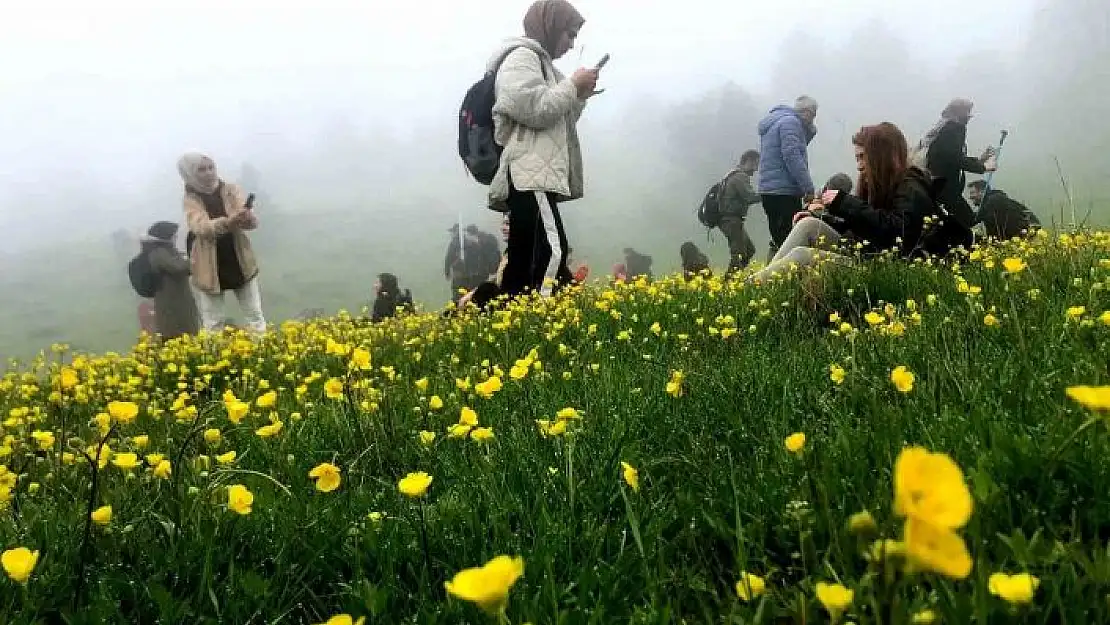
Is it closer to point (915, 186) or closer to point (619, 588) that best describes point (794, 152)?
point (915, 186)

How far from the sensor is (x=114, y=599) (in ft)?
4.71

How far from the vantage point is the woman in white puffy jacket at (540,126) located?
6176 mm

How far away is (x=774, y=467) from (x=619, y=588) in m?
0.50

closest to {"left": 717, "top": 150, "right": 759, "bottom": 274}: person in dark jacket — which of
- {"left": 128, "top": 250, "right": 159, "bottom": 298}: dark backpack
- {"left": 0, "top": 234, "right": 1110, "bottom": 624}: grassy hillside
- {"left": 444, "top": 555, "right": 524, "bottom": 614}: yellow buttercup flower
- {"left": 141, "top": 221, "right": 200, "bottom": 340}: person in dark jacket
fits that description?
{"left": 141, "top": 221, "right": 200, "bottom": 340}: person in dark jacket

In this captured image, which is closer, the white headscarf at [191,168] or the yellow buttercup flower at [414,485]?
the yellow buttercup flower at [414,485]

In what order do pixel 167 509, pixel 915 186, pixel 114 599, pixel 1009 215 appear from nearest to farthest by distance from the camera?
pixel 114 599
pixel 167 509
pixel 915 186
pixel 1009 215

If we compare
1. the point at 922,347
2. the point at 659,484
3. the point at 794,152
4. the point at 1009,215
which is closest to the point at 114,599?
the point at 659,484

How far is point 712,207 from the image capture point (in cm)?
1117

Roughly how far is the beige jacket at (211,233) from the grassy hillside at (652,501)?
16.1ft

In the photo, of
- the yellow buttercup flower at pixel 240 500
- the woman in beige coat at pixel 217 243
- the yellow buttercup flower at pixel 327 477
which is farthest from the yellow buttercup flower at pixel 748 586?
the woman in beige coat at pixel 217 243

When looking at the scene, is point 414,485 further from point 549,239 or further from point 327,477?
point 549,239

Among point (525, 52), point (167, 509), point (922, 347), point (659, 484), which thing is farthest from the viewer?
point (525, 52)

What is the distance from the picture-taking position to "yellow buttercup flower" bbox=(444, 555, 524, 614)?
0.71 m

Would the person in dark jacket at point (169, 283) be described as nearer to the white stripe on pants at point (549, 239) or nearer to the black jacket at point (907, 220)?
the white stripe on pants at point (549, 239)
